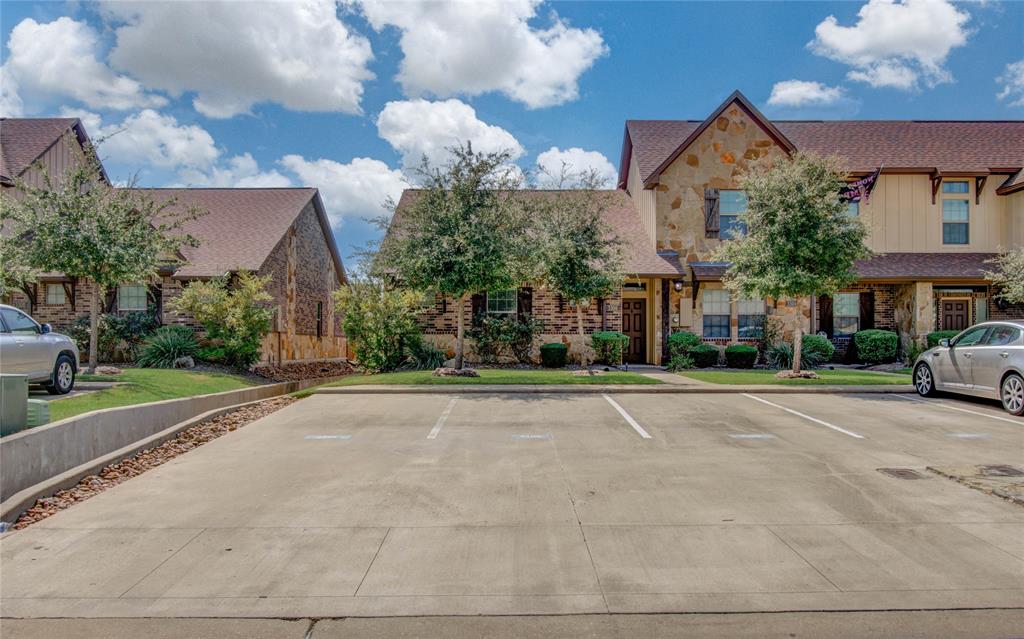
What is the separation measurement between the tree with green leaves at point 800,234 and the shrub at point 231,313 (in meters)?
13.9

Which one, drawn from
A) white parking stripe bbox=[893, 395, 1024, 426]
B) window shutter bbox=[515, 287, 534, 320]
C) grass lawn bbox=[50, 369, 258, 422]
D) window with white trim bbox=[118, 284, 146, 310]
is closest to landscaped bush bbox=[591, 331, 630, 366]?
window shutter bbox=[515, 287, 534, 320]

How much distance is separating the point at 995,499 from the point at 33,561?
8735mm

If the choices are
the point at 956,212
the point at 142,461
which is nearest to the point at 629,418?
the point at 142,461

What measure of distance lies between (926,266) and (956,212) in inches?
109

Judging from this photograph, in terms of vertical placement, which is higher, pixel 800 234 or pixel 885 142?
pixel 885 142

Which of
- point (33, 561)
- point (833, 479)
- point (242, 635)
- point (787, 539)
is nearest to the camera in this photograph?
point (242, 635)

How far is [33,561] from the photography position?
4766mm

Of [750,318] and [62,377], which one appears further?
[750,318]

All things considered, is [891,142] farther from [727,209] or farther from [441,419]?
[441,419]

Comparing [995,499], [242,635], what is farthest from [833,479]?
[242,635]

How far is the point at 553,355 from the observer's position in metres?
19.0

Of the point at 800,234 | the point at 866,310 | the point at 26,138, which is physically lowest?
the point at 866,310

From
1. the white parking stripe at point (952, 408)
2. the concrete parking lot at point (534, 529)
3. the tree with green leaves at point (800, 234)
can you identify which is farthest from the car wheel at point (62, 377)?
the white parking stripe at point (952, 408)

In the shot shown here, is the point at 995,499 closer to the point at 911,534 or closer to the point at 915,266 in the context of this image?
the point at 911,534
